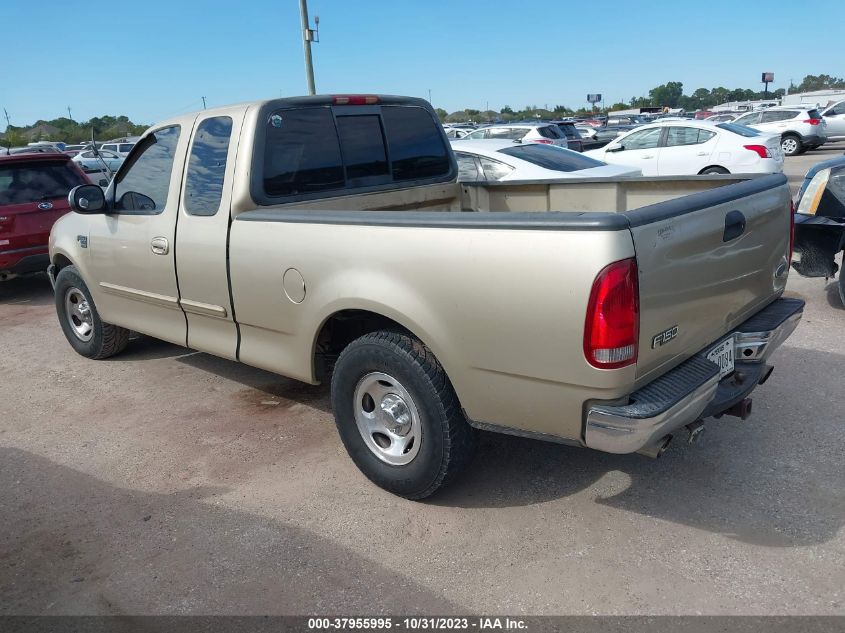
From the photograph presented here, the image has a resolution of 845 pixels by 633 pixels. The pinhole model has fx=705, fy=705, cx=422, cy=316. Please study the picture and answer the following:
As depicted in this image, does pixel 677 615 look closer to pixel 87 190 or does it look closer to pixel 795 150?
pixel 87 190

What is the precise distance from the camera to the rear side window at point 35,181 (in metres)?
8.25

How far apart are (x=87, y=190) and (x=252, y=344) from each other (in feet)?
5.90

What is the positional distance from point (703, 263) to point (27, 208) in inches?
312

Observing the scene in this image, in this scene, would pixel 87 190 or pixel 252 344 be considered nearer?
pixel 252 344

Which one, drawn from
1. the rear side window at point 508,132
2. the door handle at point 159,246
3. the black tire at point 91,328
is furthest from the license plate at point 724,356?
the rear side window at point 508,132

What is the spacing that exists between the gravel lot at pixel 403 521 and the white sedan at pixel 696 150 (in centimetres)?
936

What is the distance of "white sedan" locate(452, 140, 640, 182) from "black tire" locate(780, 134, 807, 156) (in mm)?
18825

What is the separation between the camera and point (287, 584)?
2965mm

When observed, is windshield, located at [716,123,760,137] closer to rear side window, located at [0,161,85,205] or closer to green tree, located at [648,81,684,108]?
rear side window, located at [0,161,85,205]

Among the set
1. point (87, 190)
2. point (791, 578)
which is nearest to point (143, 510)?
point (87, 190)

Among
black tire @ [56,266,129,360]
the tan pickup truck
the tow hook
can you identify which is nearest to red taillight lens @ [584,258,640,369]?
the tan pickup truck

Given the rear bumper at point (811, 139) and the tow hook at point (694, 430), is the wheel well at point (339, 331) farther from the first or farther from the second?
the rear bumper at point (811, 139)

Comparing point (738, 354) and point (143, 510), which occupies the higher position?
point (738, 354)

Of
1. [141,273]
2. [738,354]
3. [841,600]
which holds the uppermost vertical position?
[141,273]
